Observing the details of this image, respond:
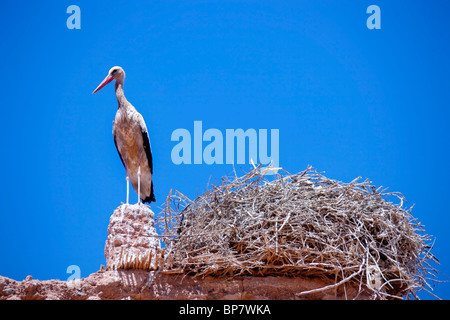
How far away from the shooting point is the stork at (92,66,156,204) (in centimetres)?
581

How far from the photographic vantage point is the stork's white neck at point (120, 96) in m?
5.96

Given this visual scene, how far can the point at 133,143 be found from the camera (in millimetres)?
5812

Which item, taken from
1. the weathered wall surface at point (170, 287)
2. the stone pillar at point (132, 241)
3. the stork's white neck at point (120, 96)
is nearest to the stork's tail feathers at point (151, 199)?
the stork's white neck at point (120, 96)

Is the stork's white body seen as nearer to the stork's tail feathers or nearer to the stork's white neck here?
the stork's white neck

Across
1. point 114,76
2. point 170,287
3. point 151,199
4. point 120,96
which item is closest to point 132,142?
point 120,96

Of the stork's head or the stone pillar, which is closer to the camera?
the stone pillar

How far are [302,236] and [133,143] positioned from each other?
2.58 m

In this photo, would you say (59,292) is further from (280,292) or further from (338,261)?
(338,261)

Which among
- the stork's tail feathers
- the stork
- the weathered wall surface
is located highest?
the stork

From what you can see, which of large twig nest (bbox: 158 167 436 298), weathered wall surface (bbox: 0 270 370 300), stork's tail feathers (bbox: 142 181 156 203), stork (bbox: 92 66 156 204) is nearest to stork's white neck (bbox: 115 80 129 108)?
stork (bbox: 92 66 156 204)

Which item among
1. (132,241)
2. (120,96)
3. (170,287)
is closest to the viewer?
(170,287)

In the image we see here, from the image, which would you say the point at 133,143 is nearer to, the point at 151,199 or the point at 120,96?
the point at 120,96

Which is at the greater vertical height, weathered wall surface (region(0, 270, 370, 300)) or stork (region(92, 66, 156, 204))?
stork (region(92, 66, 156, 204))

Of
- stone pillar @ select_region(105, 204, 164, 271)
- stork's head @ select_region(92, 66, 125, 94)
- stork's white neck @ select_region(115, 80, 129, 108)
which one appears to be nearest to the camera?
stone pillar @ select_region(105, 204, 164, 271)
